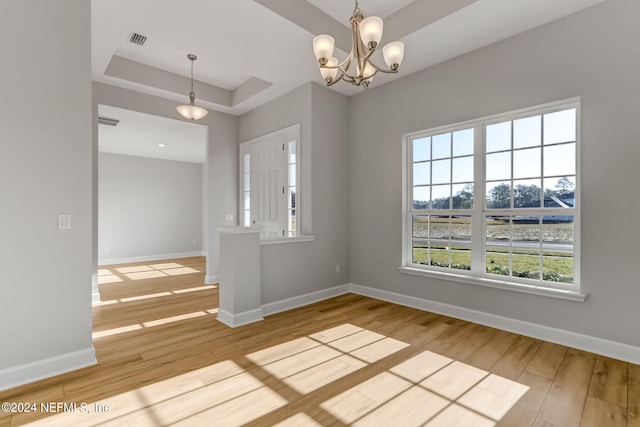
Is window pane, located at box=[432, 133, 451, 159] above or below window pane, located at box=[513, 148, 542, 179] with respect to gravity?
above

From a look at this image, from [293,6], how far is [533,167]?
279 centimetres

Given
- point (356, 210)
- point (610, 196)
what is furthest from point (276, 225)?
point (610, 196)

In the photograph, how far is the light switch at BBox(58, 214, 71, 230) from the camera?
2289 millimetres

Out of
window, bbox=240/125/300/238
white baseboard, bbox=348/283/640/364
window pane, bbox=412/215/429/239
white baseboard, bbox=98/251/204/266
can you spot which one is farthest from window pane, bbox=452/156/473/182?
white baseboard, bbox=98/251/204/266

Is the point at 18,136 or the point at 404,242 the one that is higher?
the point at 18,136

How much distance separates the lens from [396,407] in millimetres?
1905

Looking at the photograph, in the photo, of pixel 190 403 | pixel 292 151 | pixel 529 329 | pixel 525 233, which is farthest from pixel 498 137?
pixel 190 403

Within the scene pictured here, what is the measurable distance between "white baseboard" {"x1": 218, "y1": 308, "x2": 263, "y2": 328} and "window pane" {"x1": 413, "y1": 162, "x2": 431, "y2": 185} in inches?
99.5

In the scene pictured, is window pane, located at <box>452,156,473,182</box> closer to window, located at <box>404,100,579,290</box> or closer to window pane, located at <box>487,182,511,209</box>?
window, located at <box>404,100,579,290</box>

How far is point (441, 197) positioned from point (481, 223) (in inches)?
22.0

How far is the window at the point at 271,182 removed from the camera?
14.9 feet

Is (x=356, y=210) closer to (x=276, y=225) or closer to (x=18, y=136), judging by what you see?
(x=276, y=225)

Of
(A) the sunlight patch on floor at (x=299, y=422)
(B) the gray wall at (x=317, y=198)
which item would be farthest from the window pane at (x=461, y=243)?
(A) the sunlight patch on floor at (x=299, y=422)

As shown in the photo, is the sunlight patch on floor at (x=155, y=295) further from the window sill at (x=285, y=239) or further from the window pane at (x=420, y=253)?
the window pane at (x=420, y=253)
